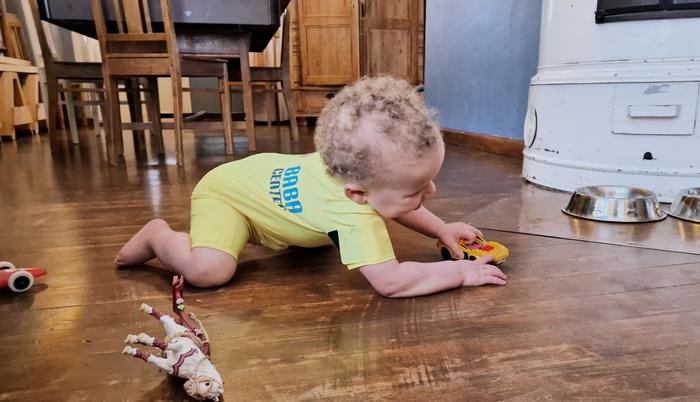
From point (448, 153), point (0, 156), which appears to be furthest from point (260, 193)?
point (0, 156)

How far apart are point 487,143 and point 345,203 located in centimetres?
198

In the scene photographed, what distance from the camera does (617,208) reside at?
4.10 feet

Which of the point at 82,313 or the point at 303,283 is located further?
the point at 303,283

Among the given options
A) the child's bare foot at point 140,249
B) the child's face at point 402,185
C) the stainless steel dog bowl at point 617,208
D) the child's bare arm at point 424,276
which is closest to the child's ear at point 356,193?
the child's face at point 402,185

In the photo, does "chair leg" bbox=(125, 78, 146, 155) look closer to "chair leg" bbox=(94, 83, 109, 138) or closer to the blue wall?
"chair leg" bbox=(94, 83, 109, 138)

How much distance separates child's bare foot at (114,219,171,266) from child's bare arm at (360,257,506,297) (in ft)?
1.37

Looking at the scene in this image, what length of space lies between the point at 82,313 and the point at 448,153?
2.14m

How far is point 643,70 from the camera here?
139 centimetres

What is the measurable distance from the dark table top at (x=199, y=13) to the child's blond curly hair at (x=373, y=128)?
6.69 ft

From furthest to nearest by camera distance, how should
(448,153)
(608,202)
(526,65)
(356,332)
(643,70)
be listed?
(448,153), (526,65), (643,70), (608,202), (356,332)

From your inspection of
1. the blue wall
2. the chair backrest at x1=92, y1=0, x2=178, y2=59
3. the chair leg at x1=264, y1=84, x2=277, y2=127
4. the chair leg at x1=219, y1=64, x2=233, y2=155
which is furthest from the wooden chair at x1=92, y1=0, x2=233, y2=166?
the chair leg at x1=264, y1=84, x2=277, y2=127

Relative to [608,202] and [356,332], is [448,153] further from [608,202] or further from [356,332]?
[356,332]

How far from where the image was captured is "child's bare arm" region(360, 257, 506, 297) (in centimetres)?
77

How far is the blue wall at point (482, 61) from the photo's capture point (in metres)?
2.22
